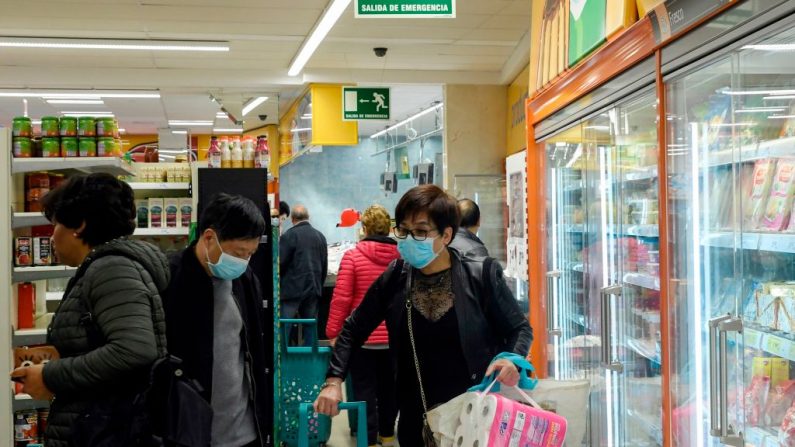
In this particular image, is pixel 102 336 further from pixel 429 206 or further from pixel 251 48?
pixel 251 48

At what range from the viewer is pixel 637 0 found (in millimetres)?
3334

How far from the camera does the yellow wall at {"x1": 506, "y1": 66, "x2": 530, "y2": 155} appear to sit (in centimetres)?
1023

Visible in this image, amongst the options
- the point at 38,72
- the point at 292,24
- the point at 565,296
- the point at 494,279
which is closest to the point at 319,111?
the point at 292,24

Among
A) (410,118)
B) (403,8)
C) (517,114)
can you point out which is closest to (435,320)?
(403,8)

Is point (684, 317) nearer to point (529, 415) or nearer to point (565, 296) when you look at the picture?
point (529, 415)

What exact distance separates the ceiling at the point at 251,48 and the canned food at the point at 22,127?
101 inches

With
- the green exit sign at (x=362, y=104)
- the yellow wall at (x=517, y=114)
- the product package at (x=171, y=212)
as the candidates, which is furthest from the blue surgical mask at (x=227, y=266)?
the green exit sign at (x=362, y=104)

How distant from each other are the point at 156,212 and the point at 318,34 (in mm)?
3271

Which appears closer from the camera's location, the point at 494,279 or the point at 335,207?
the point at 494,279

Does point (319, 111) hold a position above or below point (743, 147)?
above

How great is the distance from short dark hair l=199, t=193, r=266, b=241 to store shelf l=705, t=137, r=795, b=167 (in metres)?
1.69

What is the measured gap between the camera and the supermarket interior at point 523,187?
104 inches

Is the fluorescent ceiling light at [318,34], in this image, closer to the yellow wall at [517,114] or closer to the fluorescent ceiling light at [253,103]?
the fluorescent ceiling light at [253,103]

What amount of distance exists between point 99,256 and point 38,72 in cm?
958
